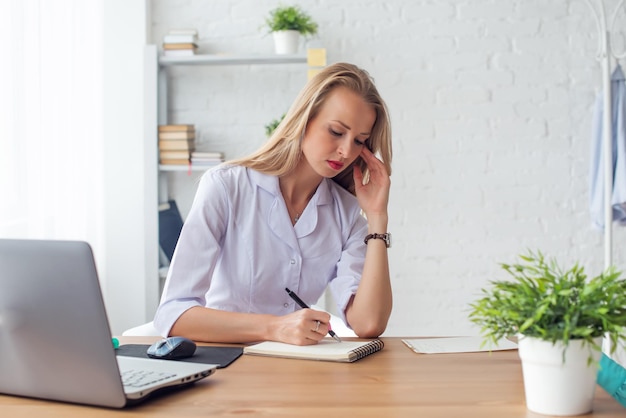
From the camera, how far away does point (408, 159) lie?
375 centimetres

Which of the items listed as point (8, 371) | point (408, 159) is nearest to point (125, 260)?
point (408, 159)

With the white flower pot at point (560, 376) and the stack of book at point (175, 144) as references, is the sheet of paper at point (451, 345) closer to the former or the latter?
the white flower pot at point (560, 376)

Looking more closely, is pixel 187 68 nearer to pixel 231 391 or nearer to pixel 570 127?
pixel 570 127

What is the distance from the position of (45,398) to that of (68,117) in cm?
210

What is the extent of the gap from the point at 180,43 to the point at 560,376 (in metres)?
2.79

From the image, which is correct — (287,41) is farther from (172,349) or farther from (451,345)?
(172,349)

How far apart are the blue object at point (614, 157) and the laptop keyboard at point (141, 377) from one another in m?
2.53

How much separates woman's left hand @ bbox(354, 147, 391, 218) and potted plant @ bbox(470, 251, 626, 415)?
3.16 feet

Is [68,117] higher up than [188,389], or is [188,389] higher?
[68,117]

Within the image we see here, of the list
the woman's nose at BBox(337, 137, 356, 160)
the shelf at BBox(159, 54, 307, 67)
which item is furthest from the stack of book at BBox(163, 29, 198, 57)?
the woman's nose at BBox(337, 137, 356, 160)

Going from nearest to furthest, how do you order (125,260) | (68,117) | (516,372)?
(516,372) → (68,117) → (125,260)

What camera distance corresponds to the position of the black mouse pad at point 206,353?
4.96ft

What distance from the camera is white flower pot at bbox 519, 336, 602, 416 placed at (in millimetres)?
1109

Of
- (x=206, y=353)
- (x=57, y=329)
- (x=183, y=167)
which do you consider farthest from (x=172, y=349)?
(x=183, y=167)
